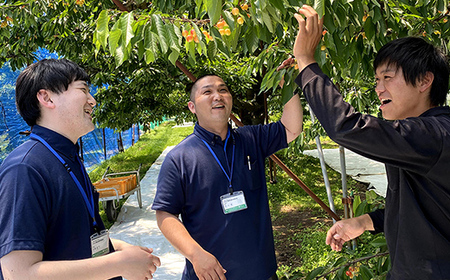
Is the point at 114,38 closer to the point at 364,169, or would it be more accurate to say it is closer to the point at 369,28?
the point at 369,28

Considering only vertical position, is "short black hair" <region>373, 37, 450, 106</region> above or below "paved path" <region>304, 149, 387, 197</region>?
above

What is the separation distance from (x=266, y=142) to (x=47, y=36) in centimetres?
357

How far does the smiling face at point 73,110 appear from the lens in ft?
4.52

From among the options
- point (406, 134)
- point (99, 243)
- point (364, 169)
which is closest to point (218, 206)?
point (99, 243)

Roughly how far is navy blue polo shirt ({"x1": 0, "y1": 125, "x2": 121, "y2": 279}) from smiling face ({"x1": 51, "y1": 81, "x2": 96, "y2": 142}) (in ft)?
0.15

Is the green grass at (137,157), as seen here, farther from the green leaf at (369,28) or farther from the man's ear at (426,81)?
the man's ear at (426,81)

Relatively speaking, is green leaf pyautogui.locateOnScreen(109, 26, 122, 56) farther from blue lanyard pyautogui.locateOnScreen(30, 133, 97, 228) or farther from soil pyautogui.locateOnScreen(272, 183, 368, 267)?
soil pyautogui.locateOnScreen(272, 183, 368, 267)

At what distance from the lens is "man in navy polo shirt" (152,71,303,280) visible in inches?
73.2

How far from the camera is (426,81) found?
3.95 feet

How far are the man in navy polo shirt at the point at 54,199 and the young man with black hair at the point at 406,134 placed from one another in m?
0.77

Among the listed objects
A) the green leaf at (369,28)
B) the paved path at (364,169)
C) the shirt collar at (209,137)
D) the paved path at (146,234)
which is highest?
the green leaf at (369,28)

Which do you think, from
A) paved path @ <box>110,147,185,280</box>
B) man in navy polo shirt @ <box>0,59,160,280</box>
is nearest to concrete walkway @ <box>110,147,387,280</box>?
paved path @ <box>110,147,185,280</box>

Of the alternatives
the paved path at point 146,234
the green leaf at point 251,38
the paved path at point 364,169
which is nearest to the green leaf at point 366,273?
the green leaf at point 251,38

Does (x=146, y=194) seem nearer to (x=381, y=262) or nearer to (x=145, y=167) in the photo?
(x=145, y=167)
